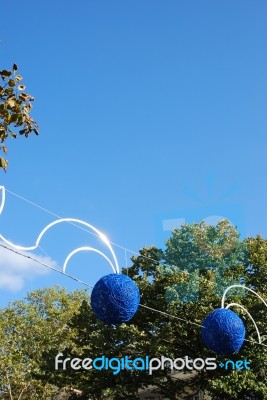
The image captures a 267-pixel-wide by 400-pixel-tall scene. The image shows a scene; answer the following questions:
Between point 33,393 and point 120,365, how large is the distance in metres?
14.3

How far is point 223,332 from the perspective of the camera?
8867 millimetres

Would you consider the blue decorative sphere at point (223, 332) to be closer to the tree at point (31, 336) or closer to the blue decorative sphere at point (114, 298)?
the blue decorative sphere at point (114, 298)

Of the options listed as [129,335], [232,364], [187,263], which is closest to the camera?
[232,364]

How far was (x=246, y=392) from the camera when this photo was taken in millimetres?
18828

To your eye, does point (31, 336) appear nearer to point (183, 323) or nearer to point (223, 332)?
point (183, 323)

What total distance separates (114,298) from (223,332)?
2318 mm

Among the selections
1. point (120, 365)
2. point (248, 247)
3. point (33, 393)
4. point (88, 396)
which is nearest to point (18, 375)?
point (33, 393)

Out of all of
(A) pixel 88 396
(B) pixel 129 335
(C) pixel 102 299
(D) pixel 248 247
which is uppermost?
(D) pixel 248 247

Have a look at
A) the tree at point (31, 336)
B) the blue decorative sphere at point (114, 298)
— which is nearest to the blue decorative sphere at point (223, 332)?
the blue decorative sphere at point (114, 298)

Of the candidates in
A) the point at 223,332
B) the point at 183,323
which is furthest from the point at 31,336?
the point at 223,332

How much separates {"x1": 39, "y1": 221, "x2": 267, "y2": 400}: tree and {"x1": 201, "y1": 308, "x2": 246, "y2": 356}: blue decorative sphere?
9.15 meters

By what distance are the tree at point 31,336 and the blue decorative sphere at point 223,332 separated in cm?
2142

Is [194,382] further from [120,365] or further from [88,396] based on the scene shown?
[88,396]

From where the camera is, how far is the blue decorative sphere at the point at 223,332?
8.88 m
